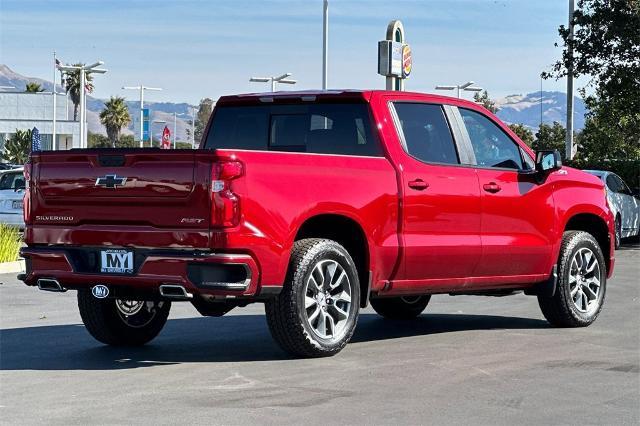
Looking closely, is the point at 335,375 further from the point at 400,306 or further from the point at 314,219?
the point at 400,306

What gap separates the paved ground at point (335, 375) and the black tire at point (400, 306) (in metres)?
0.15

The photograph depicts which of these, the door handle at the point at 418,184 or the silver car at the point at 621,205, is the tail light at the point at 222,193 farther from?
the silver car at the point at 621,205

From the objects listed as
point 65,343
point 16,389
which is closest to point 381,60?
point 65,343

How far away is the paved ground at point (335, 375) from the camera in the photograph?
7043mm

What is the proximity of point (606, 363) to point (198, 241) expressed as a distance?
3.02 m

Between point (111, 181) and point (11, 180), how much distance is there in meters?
18.6

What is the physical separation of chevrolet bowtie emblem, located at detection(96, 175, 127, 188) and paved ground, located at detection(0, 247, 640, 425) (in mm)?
1234

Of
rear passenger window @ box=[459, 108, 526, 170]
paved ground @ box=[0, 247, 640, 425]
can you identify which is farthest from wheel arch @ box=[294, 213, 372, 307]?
rear passenger window @ box=[459, 108, 526, 170]

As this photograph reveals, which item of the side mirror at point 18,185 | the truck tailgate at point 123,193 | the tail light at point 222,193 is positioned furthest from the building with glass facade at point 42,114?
the tail light at point 222,193

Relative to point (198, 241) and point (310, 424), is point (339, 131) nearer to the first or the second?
point (198, 241)

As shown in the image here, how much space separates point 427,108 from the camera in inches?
408

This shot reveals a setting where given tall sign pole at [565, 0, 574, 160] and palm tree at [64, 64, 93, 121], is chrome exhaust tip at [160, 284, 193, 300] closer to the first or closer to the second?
tall sign pole at [565, 0, 574, 160]

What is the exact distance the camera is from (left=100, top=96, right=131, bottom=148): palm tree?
130375 mm

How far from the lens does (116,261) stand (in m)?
8.75
